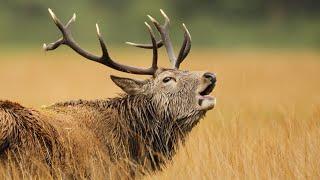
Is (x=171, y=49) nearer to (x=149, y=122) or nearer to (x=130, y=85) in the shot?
(x=130, y=85)

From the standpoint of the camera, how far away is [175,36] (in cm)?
4462

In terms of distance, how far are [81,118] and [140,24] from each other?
38.7 m

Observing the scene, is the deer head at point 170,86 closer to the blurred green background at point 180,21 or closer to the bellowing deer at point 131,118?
the bellowing deer at point 131,118

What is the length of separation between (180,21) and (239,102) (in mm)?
33789

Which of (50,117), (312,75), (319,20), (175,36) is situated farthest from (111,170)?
(319,20)

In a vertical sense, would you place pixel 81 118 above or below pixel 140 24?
below

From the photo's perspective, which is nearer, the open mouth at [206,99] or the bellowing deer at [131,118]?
the bellowing deer at [131,118]

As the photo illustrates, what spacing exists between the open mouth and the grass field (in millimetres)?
238

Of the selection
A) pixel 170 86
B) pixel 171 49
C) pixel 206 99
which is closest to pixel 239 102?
pixel 171 49

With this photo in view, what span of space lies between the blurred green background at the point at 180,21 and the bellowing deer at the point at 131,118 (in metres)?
34.7

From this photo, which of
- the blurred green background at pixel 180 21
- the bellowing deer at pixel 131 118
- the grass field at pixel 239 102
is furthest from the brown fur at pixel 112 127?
the blurred green background at pixel 180 21

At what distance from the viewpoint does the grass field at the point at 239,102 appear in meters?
7.11

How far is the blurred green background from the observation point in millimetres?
45312

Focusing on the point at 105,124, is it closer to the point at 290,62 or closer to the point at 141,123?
the point at 141,123
